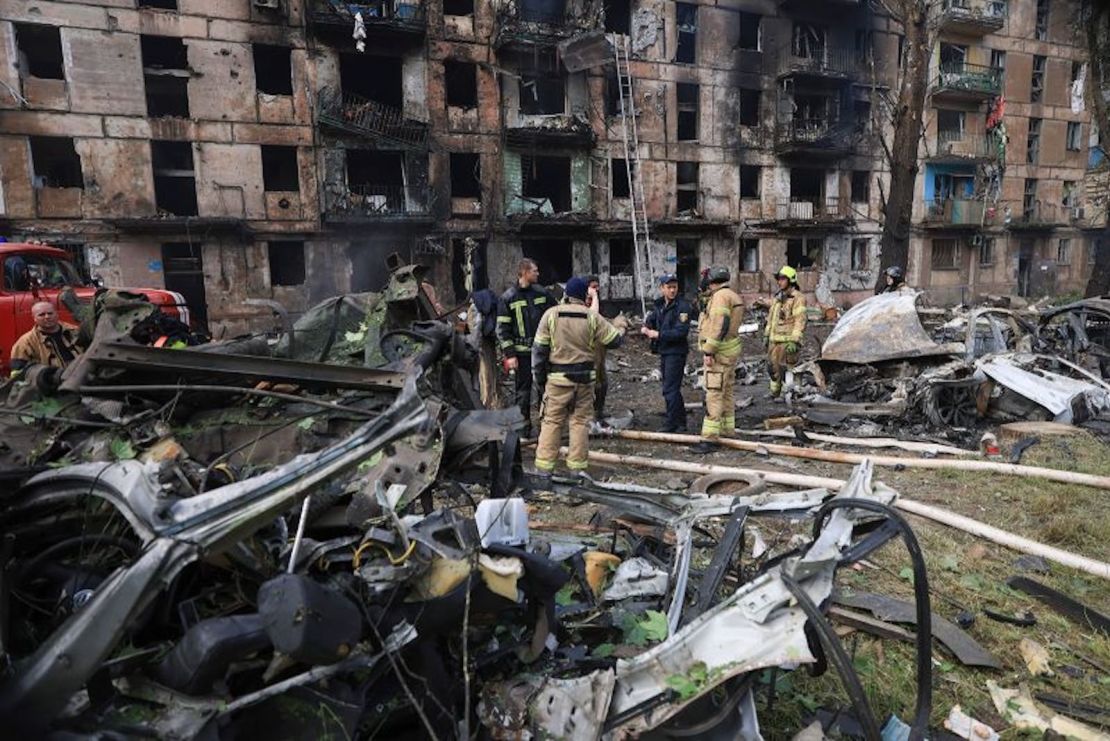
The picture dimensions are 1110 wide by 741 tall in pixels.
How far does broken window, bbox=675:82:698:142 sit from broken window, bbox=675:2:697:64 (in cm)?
101

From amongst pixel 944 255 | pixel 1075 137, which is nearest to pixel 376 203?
pixel 944 255

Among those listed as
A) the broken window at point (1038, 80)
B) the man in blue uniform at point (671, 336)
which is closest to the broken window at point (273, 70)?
the man in blue uniform at point (671, 336)

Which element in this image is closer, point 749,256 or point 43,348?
point 43,348

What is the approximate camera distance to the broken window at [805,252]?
27562 millimetres

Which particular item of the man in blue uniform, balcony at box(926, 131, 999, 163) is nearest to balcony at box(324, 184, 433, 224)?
the man in blue uniform

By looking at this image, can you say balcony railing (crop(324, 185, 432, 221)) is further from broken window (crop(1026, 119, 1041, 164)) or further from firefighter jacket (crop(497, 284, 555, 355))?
broken window (crop(1026, 119, 1041, 164))

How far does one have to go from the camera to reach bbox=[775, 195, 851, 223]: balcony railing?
26.6 metres

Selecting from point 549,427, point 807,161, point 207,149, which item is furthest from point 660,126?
point 549,427

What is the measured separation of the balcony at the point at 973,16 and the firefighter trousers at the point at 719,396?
29.9 m

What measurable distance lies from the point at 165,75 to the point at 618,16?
15.7 metres

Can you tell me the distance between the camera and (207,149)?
19.3 m

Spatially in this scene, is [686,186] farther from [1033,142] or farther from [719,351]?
[1033,142]

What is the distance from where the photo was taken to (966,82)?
94.8ft

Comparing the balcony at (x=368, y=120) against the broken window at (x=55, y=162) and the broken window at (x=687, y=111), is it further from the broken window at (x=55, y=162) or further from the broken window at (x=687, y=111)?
the broken window at (x=687, y=111)
